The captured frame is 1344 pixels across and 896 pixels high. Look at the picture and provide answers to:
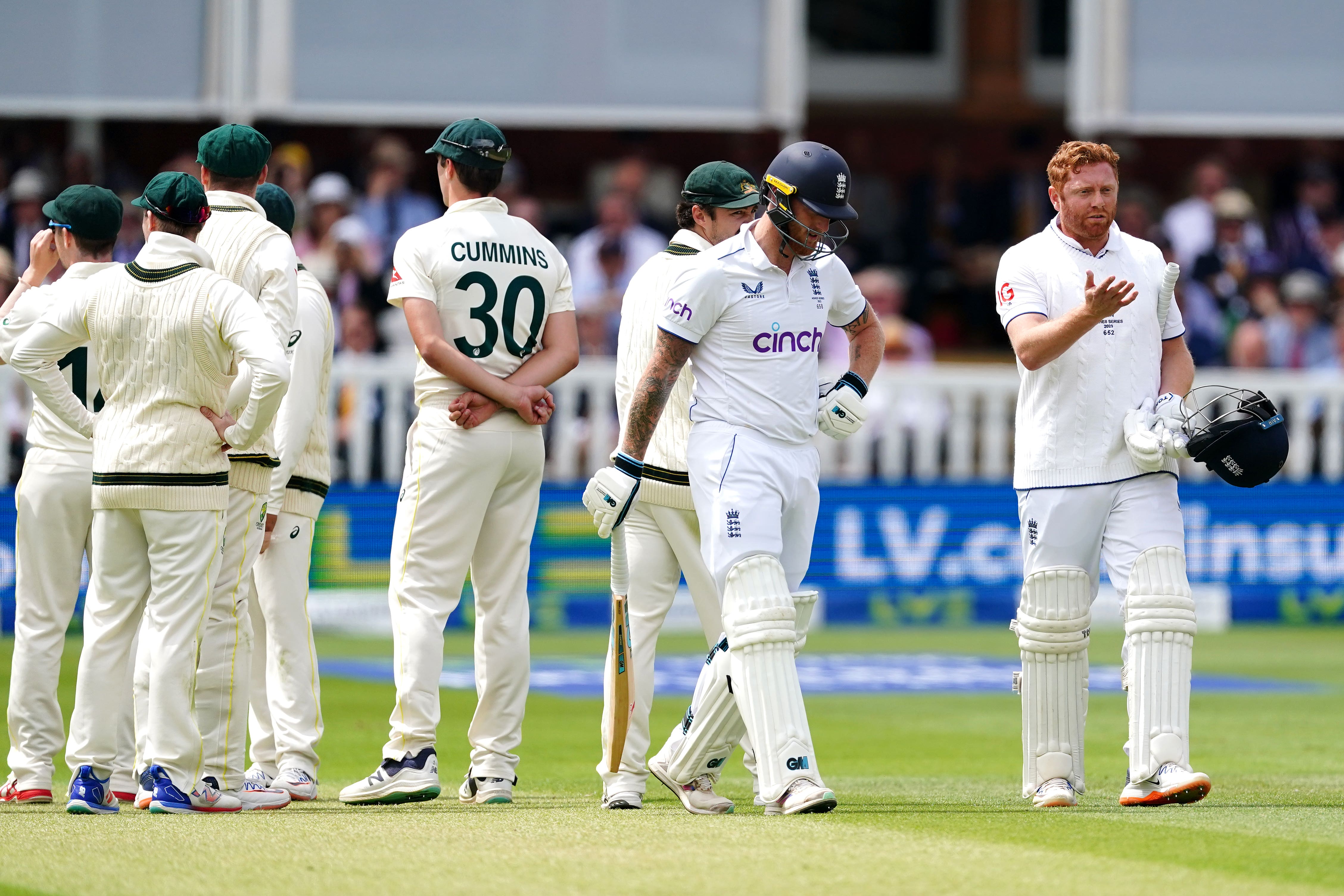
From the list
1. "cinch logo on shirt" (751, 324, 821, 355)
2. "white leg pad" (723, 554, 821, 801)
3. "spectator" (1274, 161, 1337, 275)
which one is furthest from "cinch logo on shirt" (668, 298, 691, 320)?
"spectator" (1274, 161, 1337, 275)

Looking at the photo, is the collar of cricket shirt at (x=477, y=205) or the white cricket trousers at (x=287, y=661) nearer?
the collar of cricket shirt at (x=477, y=205)

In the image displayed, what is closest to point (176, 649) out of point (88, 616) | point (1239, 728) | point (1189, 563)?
point (88, 616)

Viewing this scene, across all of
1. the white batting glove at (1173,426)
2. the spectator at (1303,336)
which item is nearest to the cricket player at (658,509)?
the white batting glove at (1173,426)

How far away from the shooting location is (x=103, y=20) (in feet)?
56.2

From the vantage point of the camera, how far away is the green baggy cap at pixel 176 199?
21.6ft

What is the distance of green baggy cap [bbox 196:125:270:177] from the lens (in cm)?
714

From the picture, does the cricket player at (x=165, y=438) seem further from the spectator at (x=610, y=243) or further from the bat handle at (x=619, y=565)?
the spectator at (x=610, y=243)

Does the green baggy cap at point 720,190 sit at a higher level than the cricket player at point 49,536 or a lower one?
higher

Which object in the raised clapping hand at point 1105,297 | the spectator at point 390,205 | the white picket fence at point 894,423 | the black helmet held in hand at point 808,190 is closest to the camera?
the black helmet held in hand at point 808,190

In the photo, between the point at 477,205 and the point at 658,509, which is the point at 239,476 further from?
the point at 658,509

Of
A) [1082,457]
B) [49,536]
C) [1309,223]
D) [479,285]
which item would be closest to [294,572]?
[49,536]

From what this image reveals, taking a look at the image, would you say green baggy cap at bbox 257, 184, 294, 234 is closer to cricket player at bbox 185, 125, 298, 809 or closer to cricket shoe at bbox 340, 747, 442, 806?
cricket player at bbox 185, 125, 298, 809

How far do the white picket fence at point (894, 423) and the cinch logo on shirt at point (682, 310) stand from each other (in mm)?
8205

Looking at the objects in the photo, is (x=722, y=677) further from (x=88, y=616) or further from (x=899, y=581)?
(x=899, y=581)
